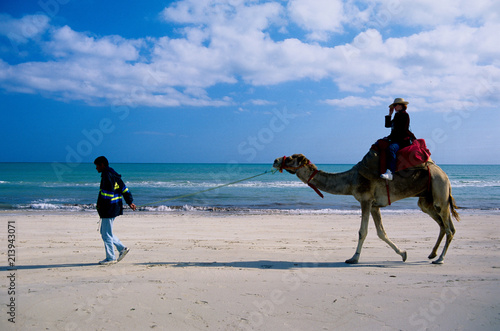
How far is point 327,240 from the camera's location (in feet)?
37.8

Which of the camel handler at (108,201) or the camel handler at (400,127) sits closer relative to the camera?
→ the camel handler at (108,201)

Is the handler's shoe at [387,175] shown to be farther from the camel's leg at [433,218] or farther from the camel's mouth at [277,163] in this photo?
the camel's mouth at [277,163]

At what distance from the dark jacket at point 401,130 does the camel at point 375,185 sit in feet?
2.02

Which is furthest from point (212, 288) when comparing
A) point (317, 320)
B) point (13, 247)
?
point (13, 247)

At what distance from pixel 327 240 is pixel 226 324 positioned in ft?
24.8

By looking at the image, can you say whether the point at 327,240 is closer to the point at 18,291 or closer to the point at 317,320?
the point at 317,320

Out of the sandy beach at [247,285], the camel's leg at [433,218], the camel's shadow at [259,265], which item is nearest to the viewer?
the sandy beach at [247,285]

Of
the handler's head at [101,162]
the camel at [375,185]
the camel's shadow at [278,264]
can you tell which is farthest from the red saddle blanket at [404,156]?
the handler's head at [101,162]

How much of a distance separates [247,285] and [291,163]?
305 cm

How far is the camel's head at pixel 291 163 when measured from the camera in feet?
26.6

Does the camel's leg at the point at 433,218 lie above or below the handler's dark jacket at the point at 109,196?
below

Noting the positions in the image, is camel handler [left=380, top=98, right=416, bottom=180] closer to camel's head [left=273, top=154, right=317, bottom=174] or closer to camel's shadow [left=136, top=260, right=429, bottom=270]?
camel's head [left=273, top=154, right=317, bottom=174]

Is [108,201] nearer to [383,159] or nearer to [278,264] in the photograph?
[278,264]

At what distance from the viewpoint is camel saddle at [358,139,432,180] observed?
25.3 feet
